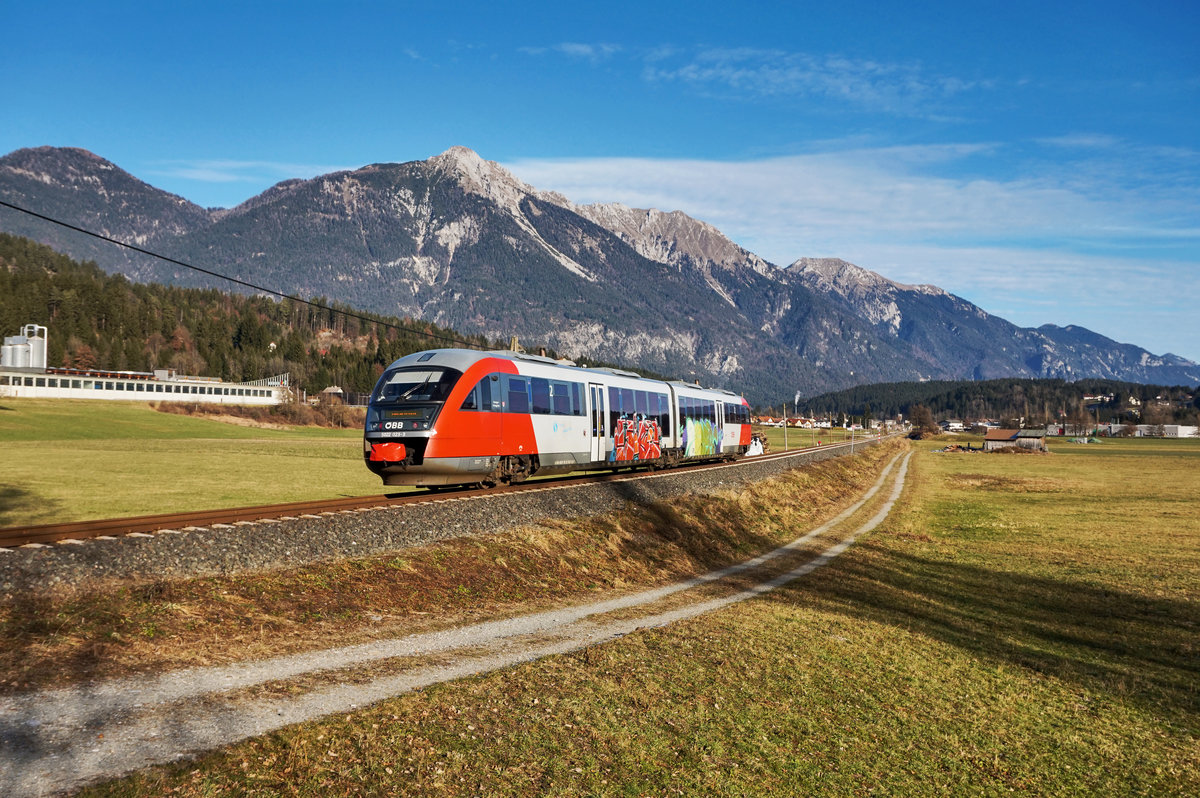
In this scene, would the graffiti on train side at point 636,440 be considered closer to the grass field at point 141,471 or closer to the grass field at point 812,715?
the grass field at point 141,471

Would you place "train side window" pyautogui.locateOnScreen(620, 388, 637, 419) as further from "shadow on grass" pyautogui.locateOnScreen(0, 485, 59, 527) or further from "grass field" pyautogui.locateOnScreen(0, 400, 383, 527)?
"shadow on grass" pyautogui.locateOnScreen(0, 485, 59, 527)

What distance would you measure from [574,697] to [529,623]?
510 cm

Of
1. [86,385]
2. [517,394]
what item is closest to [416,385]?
[517,394]

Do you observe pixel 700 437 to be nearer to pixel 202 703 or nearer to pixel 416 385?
pixel 416 385

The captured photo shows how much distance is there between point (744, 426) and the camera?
2522 inches

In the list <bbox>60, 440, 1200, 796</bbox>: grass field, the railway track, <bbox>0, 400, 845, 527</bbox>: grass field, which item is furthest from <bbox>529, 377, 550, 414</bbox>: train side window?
<bbox>0, 400, 845, 527</bbox>: grass field

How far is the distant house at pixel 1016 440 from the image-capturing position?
534 feet

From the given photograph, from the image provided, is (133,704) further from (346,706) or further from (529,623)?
(529,623)

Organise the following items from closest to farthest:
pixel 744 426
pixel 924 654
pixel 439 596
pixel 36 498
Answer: pixel 924 654
pixel 439 596
pixel 36 498
pixel 744 426

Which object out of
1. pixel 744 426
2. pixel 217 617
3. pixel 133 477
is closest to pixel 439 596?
pixel 217 617

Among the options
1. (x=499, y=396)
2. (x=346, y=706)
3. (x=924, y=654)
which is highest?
(x=499, y=396)

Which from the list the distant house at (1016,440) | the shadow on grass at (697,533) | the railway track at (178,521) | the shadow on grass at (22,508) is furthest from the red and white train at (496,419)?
the distant house at (1016,440)

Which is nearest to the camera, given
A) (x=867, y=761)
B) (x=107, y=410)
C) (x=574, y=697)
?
(x=867, y=761)

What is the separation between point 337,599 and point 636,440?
25.5m
